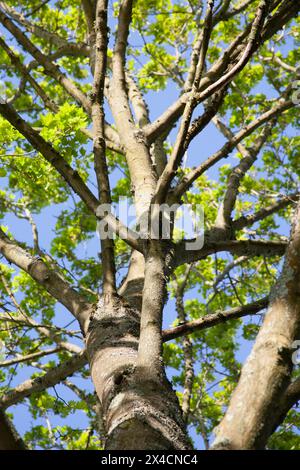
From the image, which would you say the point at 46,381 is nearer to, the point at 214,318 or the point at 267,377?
the point at 214,318

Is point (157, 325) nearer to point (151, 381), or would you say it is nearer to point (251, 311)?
point (151, 381)

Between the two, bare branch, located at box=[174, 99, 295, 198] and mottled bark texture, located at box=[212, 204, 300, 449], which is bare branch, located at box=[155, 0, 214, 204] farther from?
mottled bark texture, located at box=[212, 204, 300, 449]

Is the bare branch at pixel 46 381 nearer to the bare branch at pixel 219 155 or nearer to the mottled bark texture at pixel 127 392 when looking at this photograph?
the mottled bark texture at pixel 127 392

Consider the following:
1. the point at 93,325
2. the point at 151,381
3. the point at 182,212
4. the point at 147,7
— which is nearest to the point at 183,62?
the point at 147,7

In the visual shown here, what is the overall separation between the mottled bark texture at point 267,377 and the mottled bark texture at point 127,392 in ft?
1.81

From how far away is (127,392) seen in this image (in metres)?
2.21

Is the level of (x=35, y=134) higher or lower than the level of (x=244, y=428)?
higher

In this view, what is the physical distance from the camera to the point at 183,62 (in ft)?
31.5

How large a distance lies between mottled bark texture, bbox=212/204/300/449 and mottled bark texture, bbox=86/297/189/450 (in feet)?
1.81

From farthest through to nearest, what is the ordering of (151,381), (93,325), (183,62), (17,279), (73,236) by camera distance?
1. (183,62)
2. (73,236)
3. (17,279)
4. (93,325)
5. (151,381)

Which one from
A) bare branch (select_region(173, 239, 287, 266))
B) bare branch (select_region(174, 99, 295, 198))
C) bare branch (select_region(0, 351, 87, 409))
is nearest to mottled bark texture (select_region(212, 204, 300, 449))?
bare branch (select_region(174, 99, 295, 198))

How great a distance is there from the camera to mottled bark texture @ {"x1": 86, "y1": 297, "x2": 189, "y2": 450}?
1.96m

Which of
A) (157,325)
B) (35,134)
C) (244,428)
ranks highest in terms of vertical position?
(35,134)

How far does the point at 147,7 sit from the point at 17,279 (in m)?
4.90
